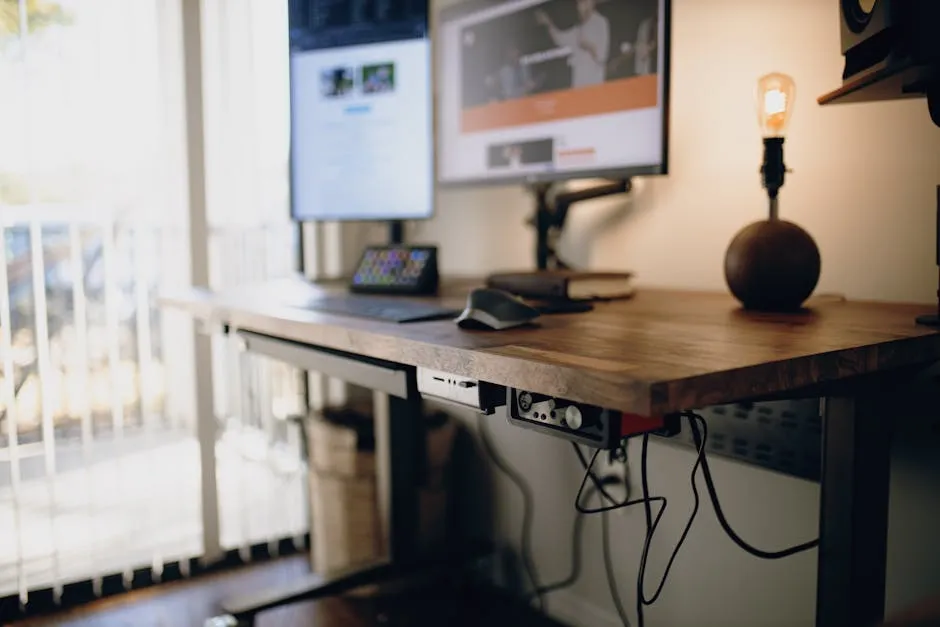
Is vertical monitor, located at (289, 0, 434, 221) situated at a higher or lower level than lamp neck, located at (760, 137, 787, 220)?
higher

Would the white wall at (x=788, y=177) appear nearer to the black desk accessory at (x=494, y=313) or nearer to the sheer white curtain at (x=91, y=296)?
the black desk accessory at (x=494, y=313)

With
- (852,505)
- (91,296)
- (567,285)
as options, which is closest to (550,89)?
(567,285)

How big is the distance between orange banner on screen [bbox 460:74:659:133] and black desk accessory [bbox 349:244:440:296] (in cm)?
31

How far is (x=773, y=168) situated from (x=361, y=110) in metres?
0.91

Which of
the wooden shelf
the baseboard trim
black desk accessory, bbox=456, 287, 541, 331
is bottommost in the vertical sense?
the baseboard trim

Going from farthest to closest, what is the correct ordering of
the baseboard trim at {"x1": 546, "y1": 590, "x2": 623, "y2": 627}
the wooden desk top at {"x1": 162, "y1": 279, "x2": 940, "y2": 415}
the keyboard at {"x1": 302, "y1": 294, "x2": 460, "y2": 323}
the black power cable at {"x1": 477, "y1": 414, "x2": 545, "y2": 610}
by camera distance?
the black power cable at {"x1": 477, "y1": 414, "x2": 545, "y2": 610} < the baseboard trim at {"x1": 546, "y1": 590, "x2": 623, "y2": 627} < the keyboard at {"x1": 302, "y1": 294, "x2": 460, "y2": 323} < the wooden desk top at {"x1": 162, "y1": 279, "x2": 940, "y2": 415}

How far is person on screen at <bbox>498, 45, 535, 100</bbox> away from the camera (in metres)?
1.65

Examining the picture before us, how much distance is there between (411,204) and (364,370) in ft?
2.34

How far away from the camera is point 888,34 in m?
0.95

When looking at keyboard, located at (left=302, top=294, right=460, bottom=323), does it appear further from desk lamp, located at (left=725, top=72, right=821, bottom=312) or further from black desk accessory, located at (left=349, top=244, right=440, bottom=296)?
desk lamp, located at (left=725, top=72, right=821, bottom=312)

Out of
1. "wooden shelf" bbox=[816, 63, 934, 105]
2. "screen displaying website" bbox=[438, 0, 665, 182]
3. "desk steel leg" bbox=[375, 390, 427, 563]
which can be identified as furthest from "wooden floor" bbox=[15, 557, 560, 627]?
"wooden shelf" bbox=[816, 63, 934, 105]

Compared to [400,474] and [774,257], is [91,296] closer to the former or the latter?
[400,474]

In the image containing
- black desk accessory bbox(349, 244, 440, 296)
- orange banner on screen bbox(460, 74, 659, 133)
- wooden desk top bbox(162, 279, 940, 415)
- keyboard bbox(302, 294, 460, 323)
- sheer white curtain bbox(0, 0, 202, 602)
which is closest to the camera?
wooden desk top bbox(162, 279, 940, 415)

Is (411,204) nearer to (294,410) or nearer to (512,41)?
(512,41)
